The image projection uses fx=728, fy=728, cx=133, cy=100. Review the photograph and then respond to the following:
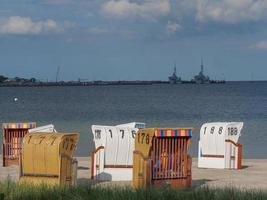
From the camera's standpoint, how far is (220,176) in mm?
16953

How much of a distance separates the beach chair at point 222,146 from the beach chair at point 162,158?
3.99m

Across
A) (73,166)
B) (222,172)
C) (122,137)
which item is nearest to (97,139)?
(122,137)

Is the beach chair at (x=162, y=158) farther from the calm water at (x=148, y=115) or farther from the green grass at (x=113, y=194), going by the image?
the calm water at (x=148, y=115)

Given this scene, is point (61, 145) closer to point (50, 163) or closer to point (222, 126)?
point (50, 163)

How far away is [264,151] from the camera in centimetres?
3183

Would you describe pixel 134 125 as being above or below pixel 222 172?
above

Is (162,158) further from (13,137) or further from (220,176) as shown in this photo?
(13,137)

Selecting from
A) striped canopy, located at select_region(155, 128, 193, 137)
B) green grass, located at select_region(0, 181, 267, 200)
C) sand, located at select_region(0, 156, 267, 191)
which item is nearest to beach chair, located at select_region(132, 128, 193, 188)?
striped canopy, located at select_region(155, 128, 193, 137)

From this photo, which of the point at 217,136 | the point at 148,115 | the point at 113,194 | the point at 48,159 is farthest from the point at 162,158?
the point at 148,115

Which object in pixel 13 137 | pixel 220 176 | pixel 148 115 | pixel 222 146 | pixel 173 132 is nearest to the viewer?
pixel 173 132

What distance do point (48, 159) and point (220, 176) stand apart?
483cm

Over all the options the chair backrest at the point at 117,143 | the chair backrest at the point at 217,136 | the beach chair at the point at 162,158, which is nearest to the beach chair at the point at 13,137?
the chair backrest at the point at 117,143

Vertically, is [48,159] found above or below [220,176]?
above

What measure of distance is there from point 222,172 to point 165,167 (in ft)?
12.3
